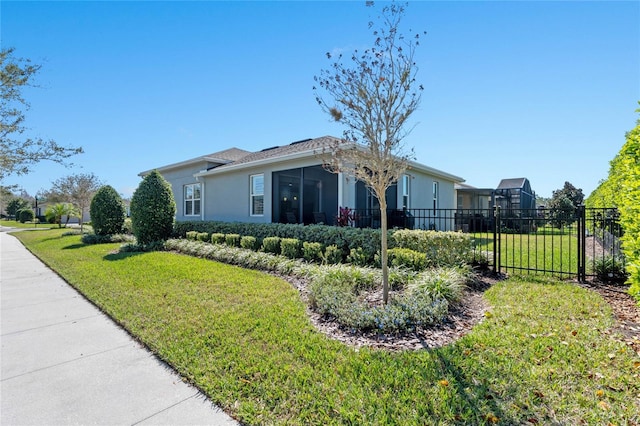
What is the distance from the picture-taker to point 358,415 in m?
2.35

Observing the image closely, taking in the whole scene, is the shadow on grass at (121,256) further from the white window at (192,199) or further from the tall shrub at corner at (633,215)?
the tall shrub at corner at (633,215)

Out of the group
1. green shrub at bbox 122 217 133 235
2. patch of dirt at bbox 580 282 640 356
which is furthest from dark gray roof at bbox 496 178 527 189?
green shrub at bbox 122 217 133 235

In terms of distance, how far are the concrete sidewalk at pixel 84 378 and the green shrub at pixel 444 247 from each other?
5.44m

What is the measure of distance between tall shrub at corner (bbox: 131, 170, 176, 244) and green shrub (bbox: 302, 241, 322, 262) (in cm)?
769

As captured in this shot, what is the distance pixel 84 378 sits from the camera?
10.2 feet

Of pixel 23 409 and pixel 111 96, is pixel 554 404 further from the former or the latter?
pixel 111 96

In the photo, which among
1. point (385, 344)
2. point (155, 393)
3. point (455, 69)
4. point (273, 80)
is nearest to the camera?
point (155, 393)

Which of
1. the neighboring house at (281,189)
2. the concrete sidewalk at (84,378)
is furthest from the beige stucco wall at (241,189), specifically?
the concrete sidewalk at (84,378)

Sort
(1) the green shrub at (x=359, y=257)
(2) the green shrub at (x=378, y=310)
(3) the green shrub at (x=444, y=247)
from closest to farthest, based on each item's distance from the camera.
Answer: (2) the green shrub at (x=378, y=310) < (3) the green shrub at (x=444, y=247) < (1) the green shrub at (x=359, y=257)

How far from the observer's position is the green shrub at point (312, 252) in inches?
314

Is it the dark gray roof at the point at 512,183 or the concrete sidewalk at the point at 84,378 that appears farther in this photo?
the dark gray roof at the point at 512,183

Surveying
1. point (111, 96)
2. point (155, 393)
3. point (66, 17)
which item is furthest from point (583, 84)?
point (111, 96)

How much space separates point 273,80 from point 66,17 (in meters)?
5.76

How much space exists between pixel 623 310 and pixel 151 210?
14.1 m
